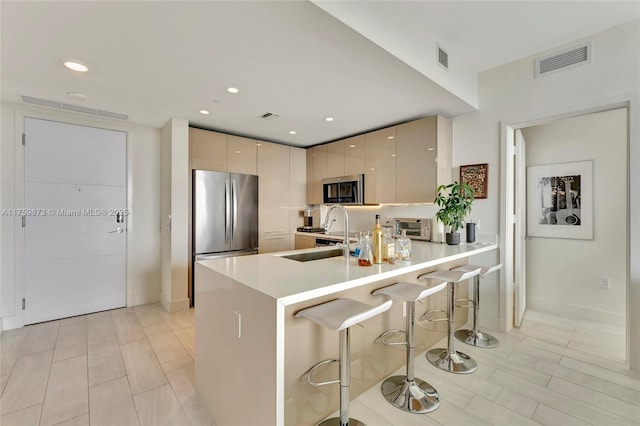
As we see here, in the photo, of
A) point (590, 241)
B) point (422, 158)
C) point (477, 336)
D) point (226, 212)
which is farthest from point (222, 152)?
point (590, 241)

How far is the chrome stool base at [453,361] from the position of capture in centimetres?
218

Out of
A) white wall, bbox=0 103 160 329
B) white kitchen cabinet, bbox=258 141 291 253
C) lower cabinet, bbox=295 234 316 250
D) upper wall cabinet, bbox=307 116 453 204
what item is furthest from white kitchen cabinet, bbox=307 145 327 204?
white wall, bbox=0 103 160 329

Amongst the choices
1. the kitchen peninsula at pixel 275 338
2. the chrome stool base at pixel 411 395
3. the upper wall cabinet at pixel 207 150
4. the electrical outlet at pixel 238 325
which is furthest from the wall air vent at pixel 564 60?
the upper wall cabinet at pixel 207 150

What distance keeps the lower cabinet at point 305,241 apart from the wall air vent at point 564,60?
323 cm

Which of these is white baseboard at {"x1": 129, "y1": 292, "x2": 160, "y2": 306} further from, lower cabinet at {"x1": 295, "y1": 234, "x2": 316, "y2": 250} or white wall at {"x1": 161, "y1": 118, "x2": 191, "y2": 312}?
lower cabinet at {"x1": 295, "y1": 234, "x2": 316, "y2": 250}

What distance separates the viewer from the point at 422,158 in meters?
3.17

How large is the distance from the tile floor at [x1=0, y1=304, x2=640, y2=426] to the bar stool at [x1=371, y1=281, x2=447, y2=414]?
0.06 m

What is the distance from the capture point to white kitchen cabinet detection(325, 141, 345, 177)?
4172 millimetres

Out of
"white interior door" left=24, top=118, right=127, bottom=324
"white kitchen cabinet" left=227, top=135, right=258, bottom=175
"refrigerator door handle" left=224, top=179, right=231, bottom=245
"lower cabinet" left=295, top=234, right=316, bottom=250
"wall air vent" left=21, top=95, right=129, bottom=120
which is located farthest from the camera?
"lower cabinet" left=295, top=234, right=316, bottom=250

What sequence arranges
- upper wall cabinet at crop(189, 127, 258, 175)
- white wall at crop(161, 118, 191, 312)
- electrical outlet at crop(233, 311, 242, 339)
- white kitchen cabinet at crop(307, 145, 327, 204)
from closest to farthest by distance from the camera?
electrical outlet at crop(233, 311, 242, 339), white wall at crop(161, 118, 191, 312), upper wall cabinet at crop(189, 127, 258, 175), white kitchen cabinet at crop(307, 145, 327, 204)

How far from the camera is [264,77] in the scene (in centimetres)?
227

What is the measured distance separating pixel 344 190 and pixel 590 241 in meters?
2.90

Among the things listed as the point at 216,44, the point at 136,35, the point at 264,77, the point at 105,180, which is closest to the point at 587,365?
the point at 264,77

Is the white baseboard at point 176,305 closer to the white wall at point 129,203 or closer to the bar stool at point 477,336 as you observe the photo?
the white wall at point 129,203
